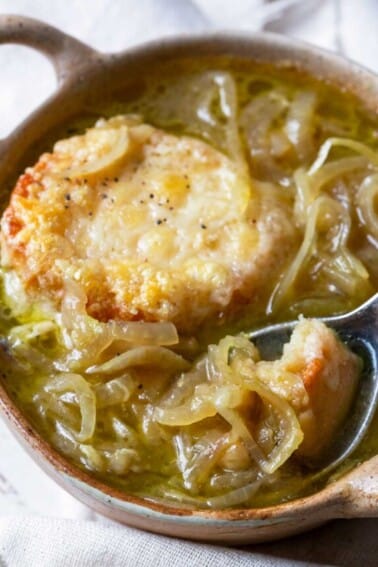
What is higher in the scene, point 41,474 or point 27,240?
point 27,240

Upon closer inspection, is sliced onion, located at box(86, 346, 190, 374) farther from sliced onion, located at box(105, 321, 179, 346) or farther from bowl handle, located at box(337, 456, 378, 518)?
bowl handle, located at box(337, 456, 378, 518)

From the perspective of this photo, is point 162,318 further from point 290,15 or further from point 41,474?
point 290,15

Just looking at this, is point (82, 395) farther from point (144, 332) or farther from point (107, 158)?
point (107, 158)

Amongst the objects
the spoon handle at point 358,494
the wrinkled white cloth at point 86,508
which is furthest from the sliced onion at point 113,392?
the spoon handle at point 358,494

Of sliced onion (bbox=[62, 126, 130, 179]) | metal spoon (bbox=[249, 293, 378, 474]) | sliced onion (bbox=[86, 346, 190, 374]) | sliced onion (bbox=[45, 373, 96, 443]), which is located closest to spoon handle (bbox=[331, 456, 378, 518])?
metal spoon (bbox=[249, 293, 378, 474])

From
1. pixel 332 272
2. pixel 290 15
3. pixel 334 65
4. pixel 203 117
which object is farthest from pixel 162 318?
pixel 290 15

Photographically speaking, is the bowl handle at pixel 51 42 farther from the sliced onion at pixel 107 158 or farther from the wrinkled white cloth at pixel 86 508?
the wrinkled white cloth at pixel 86 508
